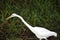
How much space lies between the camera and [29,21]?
384cm

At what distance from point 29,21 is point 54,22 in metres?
0.38

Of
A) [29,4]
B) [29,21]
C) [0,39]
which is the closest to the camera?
[0,39]

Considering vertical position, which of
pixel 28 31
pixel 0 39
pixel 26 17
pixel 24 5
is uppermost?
pixel 24 5

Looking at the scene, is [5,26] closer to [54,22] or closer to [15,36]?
[15,36]

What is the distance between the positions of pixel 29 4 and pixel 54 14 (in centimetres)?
42

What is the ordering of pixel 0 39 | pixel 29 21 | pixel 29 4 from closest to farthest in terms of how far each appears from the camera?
pixel 0 39
pixel 29 21
pixel 29 4

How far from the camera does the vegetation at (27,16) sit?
367cm

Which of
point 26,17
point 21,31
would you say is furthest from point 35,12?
point 21,31

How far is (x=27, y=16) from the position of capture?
389cm

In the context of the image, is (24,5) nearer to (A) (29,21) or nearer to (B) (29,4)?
(B) (29,4)

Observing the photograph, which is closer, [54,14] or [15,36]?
[15,36]

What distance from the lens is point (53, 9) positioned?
163 inches

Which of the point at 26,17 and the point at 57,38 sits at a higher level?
the point at 26,17

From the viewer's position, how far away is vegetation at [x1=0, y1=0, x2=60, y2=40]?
12.0 feet
